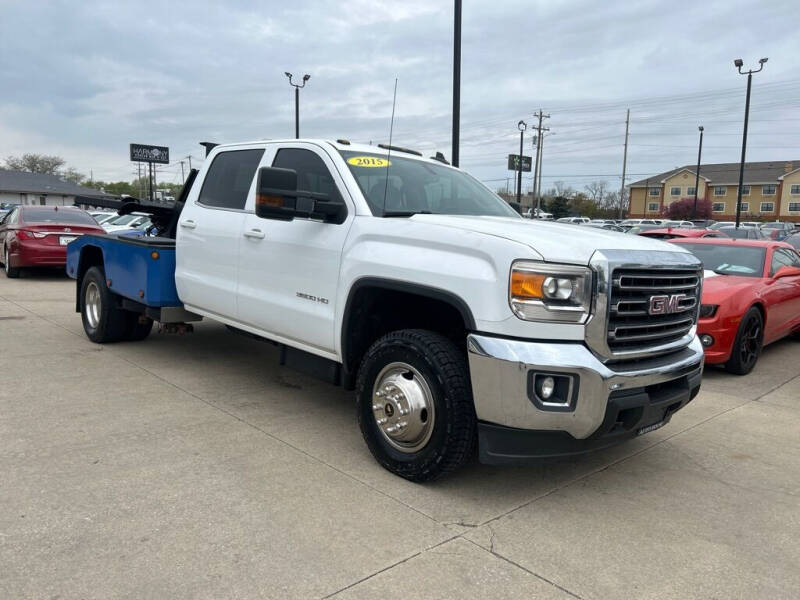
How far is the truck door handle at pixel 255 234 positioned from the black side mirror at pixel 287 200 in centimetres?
69

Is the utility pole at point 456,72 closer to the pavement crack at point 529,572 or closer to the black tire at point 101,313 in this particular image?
the black tire at point 101,313

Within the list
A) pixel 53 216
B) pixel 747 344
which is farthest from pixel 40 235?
pixel 747 344

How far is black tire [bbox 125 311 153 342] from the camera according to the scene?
694 cm

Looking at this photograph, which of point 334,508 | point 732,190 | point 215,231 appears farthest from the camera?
point 732,190

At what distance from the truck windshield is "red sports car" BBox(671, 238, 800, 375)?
2.80 meters

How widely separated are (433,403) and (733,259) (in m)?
5.81

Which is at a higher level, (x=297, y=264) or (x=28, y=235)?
(x=297, y=264)

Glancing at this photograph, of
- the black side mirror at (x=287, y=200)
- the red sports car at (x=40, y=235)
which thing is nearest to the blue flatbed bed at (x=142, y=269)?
the black side mirror at (x=287, y=200)

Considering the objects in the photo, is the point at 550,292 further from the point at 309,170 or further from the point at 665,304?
the point at 309,170

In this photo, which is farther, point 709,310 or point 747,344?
point 747,344

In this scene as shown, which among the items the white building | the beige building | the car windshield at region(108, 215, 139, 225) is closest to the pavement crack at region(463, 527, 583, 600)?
the car windshield at region(108, 215, 139, 225)

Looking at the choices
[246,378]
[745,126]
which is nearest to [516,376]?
[246,378]

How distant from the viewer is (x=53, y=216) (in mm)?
13500

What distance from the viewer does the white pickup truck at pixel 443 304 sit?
125 inches
